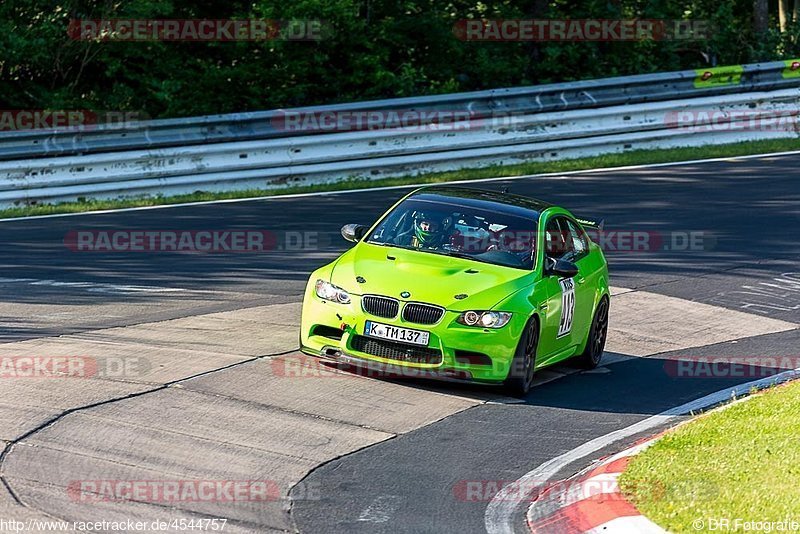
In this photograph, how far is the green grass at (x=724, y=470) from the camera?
6902 mm

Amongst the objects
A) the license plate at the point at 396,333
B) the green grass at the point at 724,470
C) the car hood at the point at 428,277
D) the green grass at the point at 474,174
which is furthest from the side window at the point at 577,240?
the green grass at the point at 474,174

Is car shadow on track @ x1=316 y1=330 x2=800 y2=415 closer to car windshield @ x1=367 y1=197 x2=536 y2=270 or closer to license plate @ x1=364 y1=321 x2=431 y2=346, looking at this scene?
license plate @ x1=364 y1=321 x2=431 y2=346

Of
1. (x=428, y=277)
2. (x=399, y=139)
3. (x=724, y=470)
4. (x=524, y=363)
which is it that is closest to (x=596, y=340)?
(x=524, y=363)

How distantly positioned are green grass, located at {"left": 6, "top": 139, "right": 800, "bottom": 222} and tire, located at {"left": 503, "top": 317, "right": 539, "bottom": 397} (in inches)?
370

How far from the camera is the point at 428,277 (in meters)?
10.0

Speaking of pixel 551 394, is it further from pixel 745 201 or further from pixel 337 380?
pixel 745 201

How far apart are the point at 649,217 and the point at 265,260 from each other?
227 inches

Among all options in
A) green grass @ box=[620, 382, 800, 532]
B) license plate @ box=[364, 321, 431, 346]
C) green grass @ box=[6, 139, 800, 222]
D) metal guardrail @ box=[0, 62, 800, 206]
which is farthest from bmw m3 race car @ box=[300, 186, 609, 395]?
metal guardrail @ box=[0, 62, 800, 206]

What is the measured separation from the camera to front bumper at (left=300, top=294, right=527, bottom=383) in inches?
380

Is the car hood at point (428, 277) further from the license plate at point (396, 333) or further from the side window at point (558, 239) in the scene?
the side window at point (558, 239)

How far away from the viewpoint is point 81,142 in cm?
1888

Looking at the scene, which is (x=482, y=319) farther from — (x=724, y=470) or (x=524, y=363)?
(x=724, y=470)

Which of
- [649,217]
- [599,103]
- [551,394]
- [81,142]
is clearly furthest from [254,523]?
[599,103]

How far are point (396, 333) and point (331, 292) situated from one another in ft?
2.33
